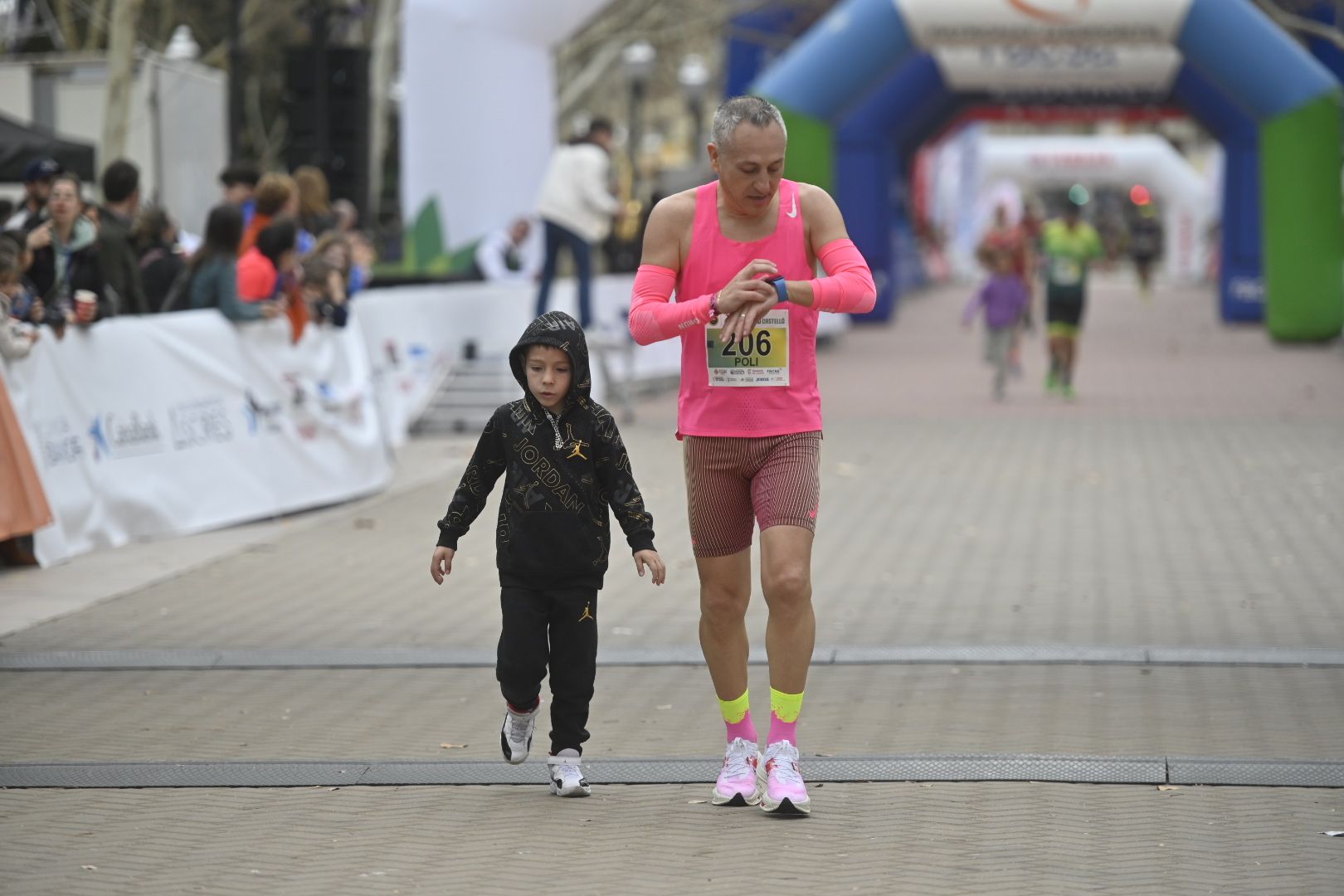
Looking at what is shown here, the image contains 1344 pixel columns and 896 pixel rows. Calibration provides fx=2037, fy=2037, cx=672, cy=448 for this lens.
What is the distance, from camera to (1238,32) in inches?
875

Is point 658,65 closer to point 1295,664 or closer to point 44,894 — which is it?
point 1295,664

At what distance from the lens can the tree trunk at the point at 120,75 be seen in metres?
17.7

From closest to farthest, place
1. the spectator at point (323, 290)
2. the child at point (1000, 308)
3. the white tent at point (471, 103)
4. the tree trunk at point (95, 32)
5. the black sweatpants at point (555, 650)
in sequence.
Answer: the black sweatpants at point (555, 650) < the spectator at point (323, 290) < the white tent at point (471, 103) < the child at point (1000, 308) < the tree trunk at point (95, 32)

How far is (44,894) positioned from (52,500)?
537cm

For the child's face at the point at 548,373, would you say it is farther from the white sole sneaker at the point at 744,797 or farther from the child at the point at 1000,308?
the child at the point at 1000,308

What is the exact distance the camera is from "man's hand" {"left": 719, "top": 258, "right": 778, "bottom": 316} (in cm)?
493

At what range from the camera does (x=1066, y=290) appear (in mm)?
18922

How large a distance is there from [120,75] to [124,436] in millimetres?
8302

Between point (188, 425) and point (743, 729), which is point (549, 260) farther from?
point (743, 729)

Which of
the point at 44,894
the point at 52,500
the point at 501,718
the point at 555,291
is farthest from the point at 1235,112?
the point at 44,894

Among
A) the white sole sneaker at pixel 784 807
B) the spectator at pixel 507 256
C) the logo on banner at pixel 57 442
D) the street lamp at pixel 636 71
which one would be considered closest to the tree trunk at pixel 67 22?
the spectator at pixel 507 256

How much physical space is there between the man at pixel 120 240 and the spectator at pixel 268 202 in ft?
3.14

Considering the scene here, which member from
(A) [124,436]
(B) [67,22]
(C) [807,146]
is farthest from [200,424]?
(B) [67,22]

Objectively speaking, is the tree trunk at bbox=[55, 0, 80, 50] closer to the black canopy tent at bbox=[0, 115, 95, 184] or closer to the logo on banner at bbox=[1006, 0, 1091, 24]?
the black canopy tent at bbox=[0, 115, 95, 184]
